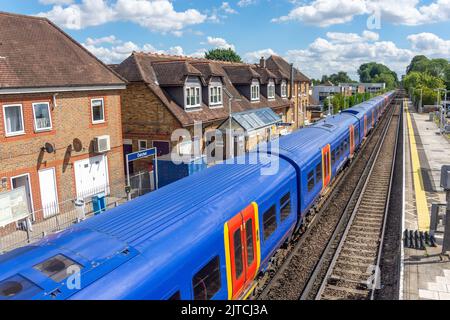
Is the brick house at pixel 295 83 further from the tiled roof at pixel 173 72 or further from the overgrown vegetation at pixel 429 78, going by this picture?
the overgrown vegetation at pixel 429 78

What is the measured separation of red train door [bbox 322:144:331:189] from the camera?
14499 mm

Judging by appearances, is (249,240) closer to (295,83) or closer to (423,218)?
(423,218)

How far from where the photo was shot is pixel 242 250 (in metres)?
7.36

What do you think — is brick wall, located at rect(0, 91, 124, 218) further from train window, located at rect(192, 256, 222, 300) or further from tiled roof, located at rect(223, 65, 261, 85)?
tiled roof, located at rect(223, 65, 261, 85)

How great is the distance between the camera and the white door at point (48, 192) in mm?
15680

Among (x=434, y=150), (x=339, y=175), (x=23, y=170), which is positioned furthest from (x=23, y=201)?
(x=434, y=150)

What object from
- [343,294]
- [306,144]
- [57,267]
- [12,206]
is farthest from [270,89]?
[57,267]

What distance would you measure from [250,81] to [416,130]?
69.0 ft

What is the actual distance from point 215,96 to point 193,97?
8.79 feet

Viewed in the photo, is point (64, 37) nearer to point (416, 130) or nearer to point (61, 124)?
point (61, 124)

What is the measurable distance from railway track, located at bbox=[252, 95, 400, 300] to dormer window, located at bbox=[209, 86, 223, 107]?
9916mm

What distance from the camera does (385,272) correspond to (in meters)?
10.1

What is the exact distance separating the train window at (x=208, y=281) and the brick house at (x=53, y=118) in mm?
11014

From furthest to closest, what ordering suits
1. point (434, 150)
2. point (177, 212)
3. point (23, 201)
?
point (434, 150)
point (23, 201)
point (177, 212)
